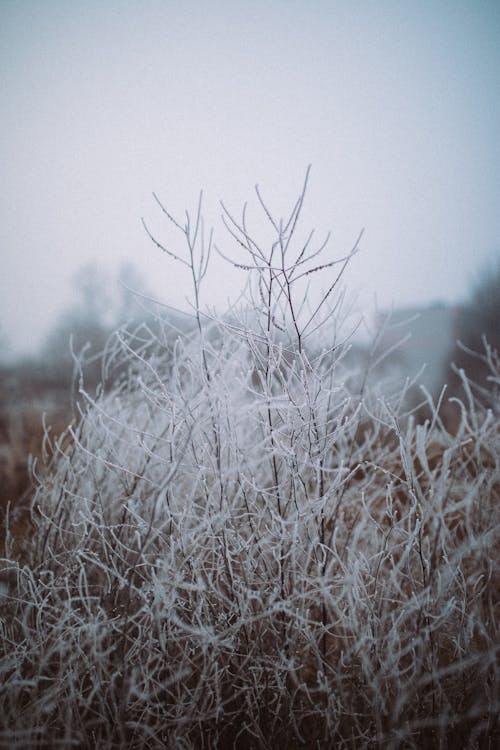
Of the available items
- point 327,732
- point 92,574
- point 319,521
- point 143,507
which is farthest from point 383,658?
point 92,574

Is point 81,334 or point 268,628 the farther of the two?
point 81,334

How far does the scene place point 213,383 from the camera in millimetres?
1218

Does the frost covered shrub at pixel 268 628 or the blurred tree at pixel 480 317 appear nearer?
the frost covered shrub at pixel 268 628

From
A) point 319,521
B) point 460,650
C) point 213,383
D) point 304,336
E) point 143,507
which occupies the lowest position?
point 460,650

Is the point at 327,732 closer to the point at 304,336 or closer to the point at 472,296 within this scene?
the point at 304,336

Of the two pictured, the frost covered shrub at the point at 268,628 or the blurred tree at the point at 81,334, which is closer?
the frost covered shrub at the point at 268,628

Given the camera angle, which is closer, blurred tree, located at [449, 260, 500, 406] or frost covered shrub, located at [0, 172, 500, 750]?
frost covered shrub, located at [0, 172, 500, 750]

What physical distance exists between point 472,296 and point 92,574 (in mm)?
6126

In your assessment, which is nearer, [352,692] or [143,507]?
[352,692]

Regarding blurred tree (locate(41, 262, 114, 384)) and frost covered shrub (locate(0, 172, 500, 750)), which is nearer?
frost covered shrub (locate(0, 172, 500, 750))

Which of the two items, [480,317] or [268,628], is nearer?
[268,628]

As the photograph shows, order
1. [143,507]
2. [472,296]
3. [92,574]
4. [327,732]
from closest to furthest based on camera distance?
[327,732] < [143,507] < [92,574] < [472,296]

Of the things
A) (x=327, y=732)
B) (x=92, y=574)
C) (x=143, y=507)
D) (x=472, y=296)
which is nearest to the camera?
(x=327, y=732)

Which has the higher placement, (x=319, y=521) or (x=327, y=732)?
(x=319, y=521)
